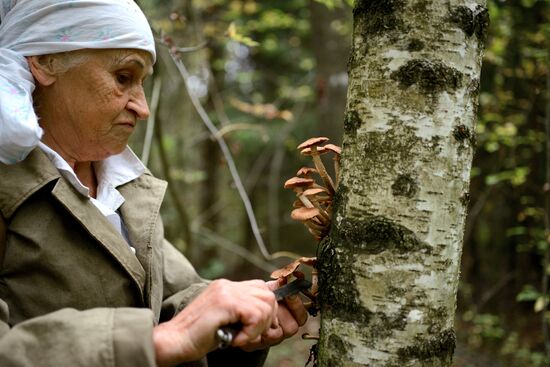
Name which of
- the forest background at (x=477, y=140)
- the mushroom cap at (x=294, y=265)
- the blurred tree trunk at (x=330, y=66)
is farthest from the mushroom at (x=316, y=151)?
the blurred tree trunk at (x=330, y=66)

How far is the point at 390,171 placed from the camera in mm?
1462

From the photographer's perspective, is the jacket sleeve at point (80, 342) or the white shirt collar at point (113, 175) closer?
the jacket sleeve at point (80, 342)

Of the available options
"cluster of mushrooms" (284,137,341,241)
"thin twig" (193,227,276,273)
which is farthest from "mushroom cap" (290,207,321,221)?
"thin twig" (193,227,276,273)

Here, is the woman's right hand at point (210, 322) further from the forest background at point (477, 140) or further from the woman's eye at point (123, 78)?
the forest background at point (477, 140)

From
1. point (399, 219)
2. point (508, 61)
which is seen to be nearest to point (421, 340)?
point (399, 219)

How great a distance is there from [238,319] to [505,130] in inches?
173

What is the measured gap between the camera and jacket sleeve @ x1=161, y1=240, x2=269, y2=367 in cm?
203

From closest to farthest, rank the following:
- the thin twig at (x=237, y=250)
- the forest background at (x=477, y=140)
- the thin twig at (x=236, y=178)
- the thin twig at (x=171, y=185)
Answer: the thin twig at (x=236, y=178) < the thin twig at (x=171, y=185) < the forest background at (x=477, y=140) < the thin twig at (x=237, y=250)

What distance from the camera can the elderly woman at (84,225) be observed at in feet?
4.49

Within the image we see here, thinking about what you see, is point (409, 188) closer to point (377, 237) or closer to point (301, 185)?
point (377, 237)

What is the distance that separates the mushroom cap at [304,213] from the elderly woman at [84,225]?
24 centimetres

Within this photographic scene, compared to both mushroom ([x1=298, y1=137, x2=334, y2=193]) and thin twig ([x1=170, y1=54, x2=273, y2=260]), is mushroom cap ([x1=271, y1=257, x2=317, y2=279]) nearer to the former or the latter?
mushroom ([x1=298, y1=137, x2=334, y2=193])

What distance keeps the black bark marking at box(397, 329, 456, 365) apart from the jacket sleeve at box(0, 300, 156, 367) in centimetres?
67

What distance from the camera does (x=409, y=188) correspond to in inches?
57.1
